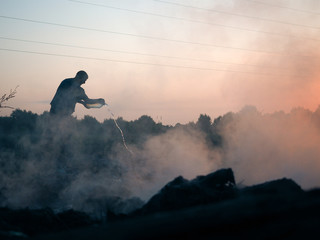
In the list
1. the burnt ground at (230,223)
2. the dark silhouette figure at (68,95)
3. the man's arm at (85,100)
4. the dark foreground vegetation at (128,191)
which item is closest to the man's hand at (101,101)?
the man's arm at (85,100)

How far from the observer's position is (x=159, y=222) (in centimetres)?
433

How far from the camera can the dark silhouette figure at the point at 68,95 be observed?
37.7 ft

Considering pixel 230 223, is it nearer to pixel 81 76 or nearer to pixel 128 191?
pixel 128 191

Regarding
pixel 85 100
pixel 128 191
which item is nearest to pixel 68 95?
pixel 85 100

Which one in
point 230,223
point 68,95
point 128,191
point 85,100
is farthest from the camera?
point 85,100

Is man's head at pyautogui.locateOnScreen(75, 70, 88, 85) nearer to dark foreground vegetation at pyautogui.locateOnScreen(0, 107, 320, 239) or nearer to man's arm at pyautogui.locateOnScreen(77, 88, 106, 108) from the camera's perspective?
man's arm at pyautogui.locateOnScreen(77, 88, 106, 108)

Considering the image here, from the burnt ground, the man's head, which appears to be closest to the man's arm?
the man's head

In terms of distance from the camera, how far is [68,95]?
1151cm

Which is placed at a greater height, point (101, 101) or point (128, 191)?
point (101, 101)

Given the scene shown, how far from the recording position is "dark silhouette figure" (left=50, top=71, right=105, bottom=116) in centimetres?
1148

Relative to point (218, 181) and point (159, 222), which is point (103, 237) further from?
point (218, 181)

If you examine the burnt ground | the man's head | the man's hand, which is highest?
the man's head

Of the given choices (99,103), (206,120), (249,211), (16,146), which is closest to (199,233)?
(249,211)

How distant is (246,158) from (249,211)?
11.0 m
